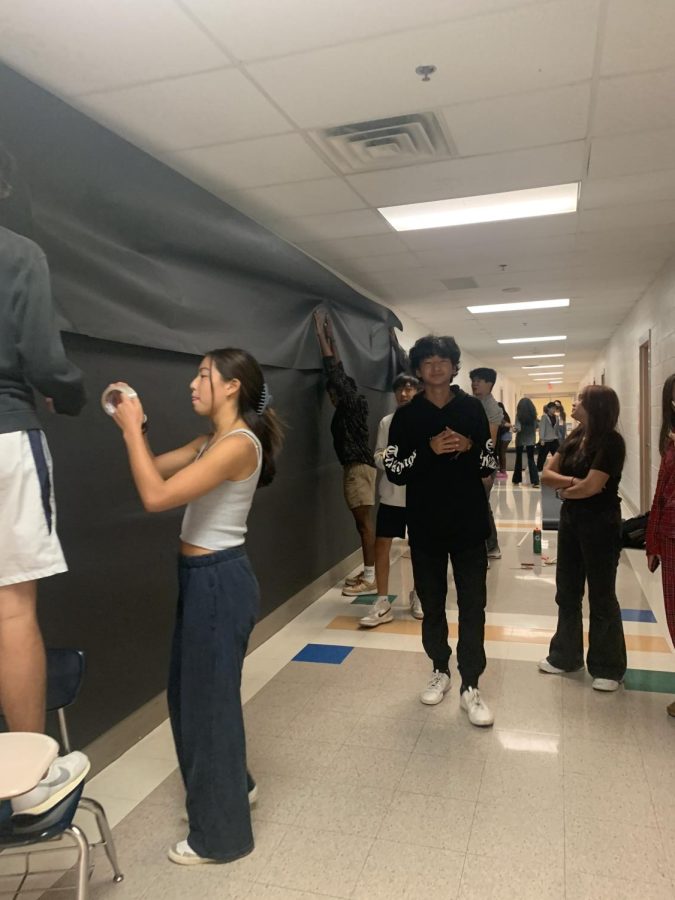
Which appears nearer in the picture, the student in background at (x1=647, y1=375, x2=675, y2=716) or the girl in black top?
the student in background at (x1=647, y1=375, x2=675, y2=716)

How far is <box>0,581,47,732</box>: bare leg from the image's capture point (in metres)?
1.56

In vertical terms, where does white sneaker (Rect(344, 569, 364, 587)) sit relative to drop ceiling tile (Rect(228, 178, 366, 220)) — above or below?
below

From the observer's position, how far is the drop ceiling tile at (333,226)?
3730 mm

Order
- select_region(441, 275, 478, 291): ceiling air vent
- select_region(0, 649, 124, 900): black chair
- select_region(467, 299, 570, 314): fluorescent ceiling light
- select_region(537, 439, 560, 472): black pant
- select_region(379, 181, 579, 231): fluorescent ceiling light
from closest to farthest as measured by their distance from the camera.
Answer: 1. select_region(0, 649, 124, 900): black chair
2. select_region(379, 181, 579, 231): fluorescent ceiling light
3. select_region(441, 275, 478, 291): ceiling air vent
4. select_region(467, 299, 570, 314): fluorescent ceiling light
5. select_region(537, 439, 560, 472): black pant

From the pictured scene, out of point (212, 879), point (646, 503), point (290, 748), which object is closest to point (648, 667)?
point (290, 748)

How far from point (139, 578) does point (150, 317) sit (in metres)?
1.02

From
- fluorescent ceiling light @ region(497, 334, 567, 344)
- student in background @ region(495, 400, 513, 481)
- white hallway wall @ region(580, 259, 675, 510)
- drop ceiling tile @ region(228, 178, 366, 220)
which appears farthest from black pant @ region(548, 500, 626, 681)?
fluorescent ceiling light @ region(497, 334, 567, 344)

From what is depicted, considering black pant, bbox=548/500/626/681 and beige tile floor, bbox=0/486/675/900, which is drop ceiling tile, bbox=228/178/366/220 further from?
beige tile floor, bbox=0/486/675/900

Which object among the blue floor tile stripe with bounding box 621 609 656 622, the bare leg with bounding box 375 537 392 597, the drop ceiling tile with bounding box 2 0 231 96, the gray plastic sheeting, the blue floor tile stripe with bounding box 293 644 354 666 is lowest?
the blue floor tile stripe with bounding box 293 644 354 666

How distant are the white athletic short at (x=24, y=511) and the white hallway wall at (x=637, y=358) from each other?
440 cm

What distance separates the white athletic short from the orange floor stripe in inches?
96.5

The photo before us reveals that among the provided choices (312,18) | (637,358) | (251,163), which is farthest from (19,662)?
(637,358)

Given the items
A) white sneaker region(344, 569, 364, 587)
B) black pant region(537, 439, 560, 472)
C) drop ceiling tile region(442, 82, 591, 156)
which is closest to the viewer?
drop ceiling tile region(442, 82, 591, 156)

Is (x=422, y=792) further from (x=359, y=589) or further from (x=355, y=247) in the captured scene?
(x=355, y=247)
